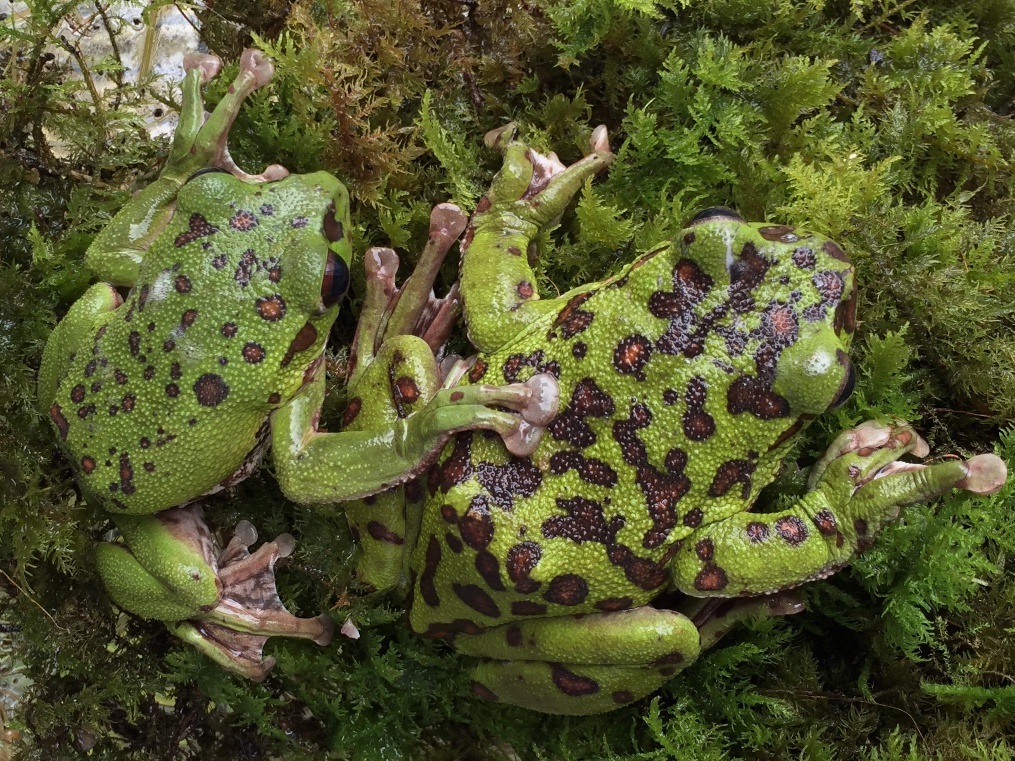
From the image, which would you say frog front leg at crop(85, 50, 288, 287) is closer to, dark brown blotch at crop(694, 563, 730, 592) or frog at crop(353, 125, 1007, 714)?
frog at crop(353, 125, 1007, 714)

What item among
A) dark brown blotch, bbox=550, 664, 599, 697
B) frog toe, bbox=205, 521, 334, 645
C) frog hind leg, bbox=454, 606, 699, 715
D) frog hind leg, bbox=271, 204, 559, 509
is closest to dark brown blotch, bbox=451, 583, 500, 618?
frog hind leg, bbox=454, 606, 699, 715

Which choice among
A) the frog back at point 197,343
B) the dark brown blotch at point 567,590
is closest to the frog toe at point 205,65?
the frog back at point 197,343

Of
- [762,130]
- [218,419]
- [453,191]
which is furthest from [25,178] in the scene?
[762,130]

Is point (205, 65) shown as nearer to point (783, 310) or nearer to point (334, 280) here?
point (334, 280)

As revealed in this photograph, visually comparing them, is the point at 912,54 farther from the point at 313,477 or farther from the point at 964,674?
the point at 313,477

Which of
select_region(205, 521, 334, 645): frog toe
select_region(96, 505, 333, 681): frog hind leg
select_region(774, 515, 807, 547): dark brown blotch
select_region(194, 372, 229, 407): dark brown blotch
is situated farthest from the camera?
select_region(205, 521, 334, 645): frog toe

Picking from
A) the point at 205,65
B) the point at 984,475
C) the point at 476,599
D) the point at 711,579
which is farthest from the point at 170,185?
the point at 984,475
